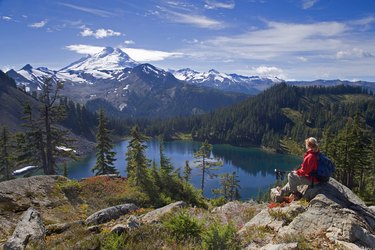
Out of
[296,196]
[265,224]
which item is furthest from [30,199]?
[296,196]

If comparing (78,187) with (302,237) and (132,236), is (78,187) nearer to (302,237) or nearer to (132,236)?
(132,236)

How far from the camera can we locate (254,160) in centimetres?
15512

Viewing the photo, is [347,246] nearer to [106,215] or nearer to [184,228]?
[184,228]

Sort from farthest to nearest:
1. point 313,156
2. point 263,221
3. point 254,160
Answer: point 254,160
point 313,156
point 263,221

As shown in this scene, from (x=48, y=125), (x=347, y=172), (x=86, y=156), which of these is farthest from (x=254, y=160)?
(x=48, y=125)

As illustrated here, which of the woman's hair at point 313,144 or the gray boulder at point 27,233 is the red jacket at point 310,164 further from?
the gray boulder at point 27,233

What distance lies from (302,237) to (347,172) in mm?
50994

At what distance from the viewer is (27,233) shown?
34.2ft

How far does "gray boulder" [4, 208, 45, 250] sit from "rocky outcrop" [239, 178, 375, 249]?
6802 millimetres

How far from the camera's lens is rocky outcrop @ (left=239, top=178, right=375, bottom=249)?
8.73 meters

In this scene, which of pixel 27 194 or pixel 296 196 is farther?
pixel 27 194

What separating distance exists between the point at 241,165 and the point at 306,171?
426 feet

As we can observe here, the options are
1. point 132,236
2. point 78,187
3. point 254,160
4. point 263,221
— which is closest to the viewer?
point 132,236

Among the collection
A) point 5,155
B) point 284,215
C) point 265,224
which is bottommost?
point 5,155
